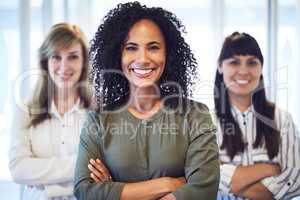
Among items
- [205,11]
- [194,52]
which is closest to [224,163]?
[194,52]

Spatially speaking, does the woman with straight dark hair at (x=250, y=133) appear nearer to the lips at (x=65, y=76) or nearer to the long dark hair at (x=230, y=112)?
the long dark hair at (x=230, y=112)

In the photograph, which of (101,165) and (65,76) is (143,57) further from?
(101,165)

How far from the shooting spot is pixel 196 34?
5.96 ft

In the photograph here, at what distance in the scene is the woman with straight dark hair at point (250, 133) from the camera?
1.79 meters

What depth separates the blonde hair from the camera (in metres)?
1.84

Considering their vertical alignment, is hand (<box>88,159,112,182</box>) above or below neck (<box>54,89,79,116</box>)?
below

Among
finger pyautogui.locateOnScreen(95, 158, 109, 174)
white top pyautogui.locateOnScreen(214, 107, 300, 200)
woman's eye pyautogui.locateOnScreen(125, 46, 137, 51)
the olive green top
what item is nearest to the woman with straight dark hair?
white top pyautogui.locateOnScreen(214, 107, 300, 200)

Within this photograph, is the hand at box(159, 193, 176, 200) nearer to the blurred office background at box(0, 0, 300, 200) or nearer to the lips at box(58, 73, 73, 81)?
the blurred office background at box(0, 0, 300, 200)

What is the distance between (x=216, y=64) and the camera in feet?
5.93

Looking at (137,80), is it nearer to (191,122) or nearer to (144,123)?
(144,123)

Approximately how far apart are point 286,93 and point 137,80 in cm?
70

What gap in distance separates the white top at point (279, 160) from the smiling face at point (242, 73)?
5.8 inches

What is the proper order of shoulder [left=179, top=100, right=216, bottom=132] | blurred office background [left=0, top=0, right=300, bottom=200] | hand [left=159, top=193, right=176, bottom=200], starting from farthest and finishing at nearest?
blurred office background [left=0, top=0, right=300, bottom=200] → shoulder [left=179, top=100, right=216, bottom=132] → hand [left=159, top=193, right=176, bottom=200]

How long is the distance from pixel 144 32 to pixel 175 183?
2.25ft
